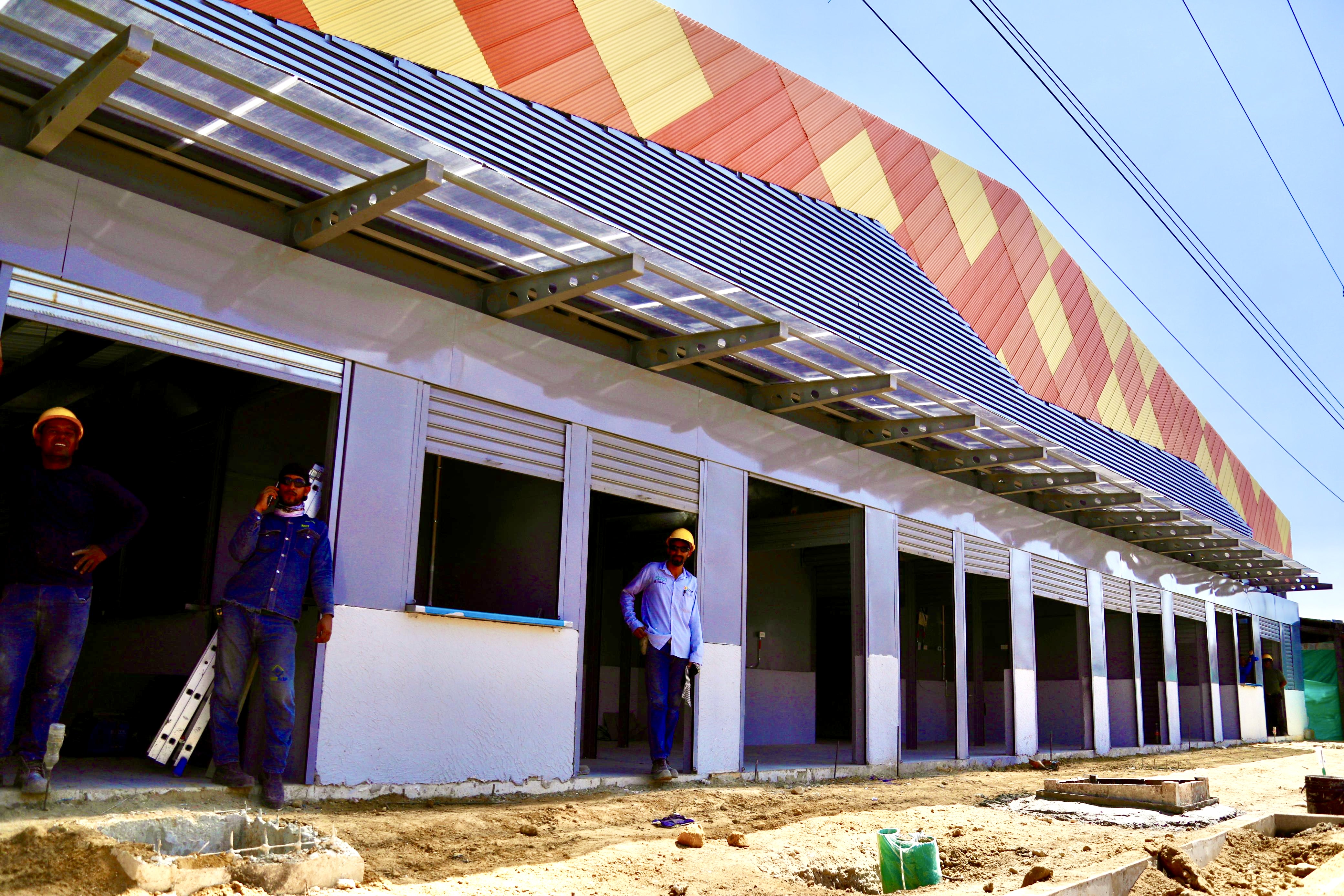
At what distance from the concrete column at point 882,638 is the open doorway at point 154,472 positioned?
5673 mm

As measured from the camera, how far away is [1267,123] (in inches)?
496

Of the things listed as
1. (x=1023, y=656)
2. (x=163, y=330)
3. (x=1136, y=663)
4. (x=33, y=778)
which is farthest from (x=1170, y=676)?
(x=33, y=778)

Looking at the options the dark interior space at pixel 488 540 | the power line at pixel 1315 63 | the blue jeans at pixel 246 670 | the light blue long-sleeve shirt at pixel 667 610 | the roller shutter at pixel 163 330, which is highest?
the power line at pixel 1315 63

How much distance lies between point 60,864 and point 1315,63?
15.9 meters

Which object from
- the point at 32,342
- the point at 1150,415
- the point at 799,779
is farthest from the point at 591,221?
the point at 1150,415

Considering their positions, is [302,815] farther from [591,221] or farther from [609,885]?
[591,221]

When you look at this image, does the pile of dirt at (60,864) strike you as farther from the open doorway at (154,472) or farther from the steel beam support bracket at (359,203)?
the steel beam support bracket at (359,203)

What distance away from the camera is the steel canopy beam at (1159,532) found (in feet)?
52.6

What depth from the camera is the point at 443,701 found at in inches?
271

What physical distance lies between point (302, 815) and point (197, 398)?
4.52 metres

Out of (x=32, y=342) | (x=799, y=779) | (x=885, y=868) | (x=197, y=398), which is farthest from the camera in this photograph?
(x=799, y=779)

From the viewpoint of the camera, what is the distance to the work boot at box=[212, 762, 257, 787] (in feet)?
18.8

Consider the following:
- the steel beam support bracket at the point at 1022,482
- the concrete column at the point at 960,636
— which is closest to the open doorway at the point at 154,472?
the concrete column at the point at 960,636

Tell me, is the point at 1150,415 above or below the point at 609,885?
above
